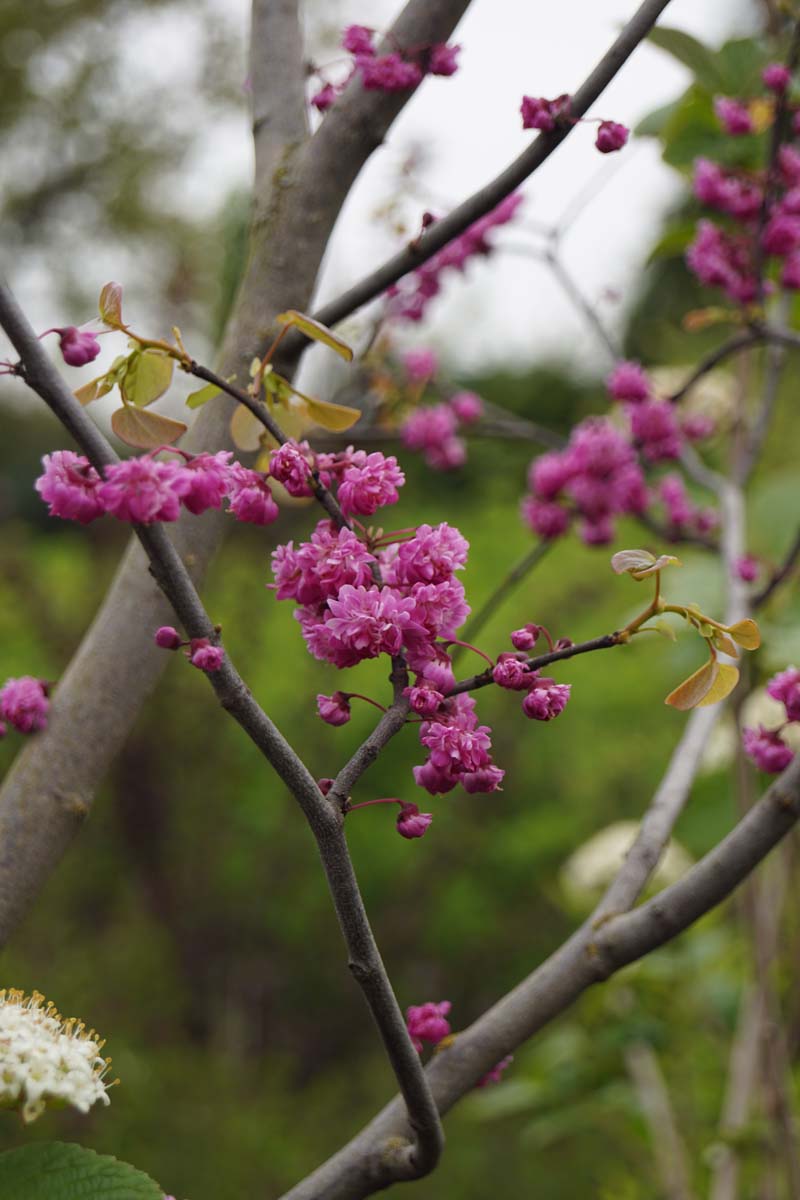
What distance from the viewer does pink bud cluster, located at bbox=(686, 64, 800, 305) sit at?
122 centimetres

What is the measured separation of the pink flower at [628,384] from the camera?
50.1 inches

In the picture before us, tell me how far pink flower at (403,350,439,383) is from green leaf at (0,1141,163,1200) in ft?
4.15

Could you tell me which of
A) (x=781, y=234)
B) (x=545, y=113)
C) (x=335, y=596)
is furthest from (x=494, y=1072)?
(x=781, y=234)

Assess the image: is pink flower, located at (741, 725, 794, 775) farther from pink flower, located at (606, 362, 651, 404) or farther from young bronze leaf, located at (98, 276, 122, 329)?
pink flower, located at (606, 362, 651, 404)

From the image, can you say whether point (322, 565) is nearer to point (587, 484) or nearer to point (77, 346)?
point (77, 346)

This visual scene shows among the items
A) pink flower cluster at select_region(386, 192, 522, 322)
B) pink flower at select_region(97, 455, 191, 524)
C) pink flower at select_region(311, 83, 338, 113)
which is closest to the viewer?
pink flower at select_region(97, 455, 191, 524)

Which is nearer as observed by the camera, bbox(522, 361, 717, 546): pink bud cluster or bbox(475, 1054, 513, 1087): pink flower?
bbox(475, 1054, 513, 1087): pink flower

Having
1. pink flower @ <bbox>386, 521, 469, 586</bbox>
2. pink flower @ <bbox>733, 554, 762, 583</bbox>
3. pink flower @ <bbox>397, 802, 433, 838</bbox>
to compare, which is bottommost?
pink flower @ <bbox>397, 802, 433, 838</bbox>

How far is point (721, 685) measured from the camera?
0.52 meters

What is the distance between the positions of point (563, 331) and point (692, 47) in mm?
5503

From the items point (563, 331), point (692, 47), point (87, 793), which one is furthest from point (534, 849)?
point (563, 331)

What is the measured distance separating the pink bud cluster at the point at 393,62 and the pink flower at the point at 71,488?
47 cm

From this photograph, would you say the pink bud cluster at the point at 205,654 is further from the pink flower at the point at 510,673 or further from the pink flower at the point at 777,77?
the pink flower at the point at 777,77

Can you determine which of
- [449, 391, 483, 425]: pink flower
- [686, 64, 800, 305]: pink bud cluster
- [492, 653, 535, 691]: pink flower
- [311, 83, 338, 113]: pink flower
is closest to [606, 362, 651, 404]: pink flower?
[686, 64, 800, 305]: pink bud cluster
